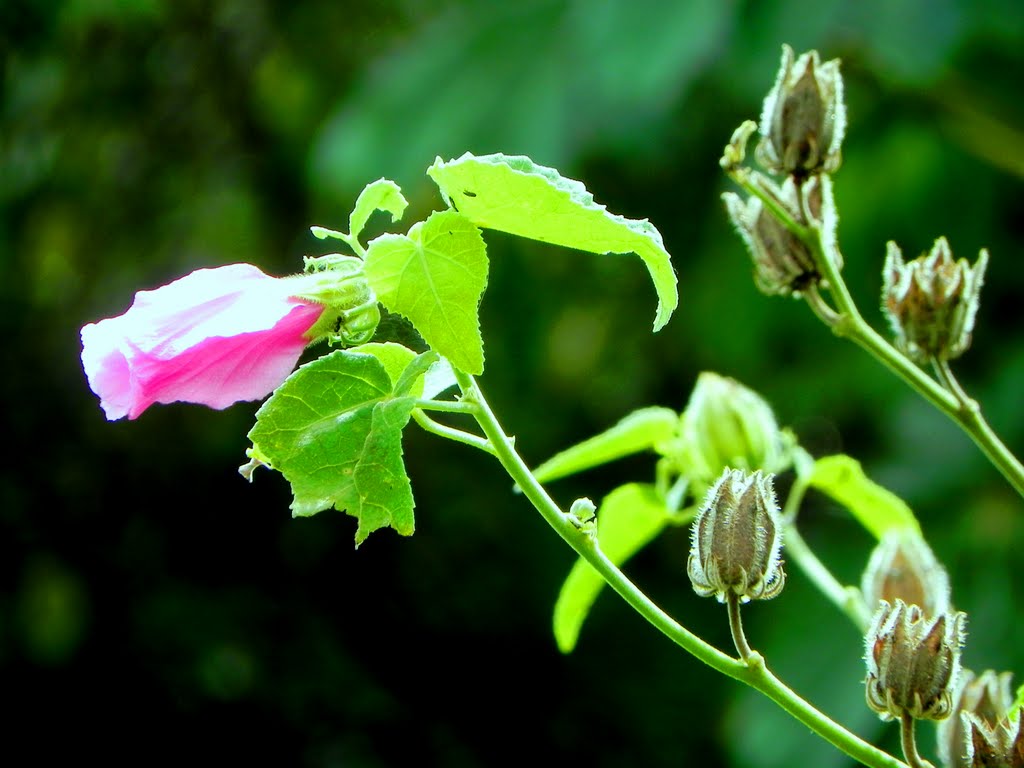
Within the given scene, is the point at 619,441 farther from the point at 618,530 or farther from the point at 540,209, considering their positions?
the point at 540,209

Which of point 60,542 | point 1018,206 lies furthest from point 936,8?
point 60,542

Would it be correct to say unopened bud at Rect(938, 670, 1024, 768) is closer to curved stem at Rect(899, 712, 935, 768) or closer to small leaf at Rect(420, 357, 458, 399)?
curved stem at Rect(899, 712, 935, 768)

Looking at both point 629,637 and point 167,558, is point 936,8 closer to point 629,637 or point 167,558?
point 629,637

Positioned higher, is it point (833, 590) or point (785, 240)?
point (785, 240)

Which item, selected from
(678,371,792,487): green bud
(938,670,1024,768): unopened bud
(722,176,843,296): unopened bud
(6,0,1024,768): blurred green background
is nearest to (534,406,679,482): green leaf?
(678,371,792,487): green bud

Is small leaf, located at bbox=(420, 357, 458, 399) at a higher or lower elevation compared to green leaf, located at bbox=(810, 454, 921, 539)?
higher

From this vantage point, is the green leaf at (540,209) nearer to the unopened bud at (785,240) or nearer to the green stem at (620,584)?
the green stem at (620,584)

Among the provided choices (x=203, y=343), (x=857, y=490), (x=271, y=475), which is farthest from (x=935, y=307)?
(x=271, y=475)
